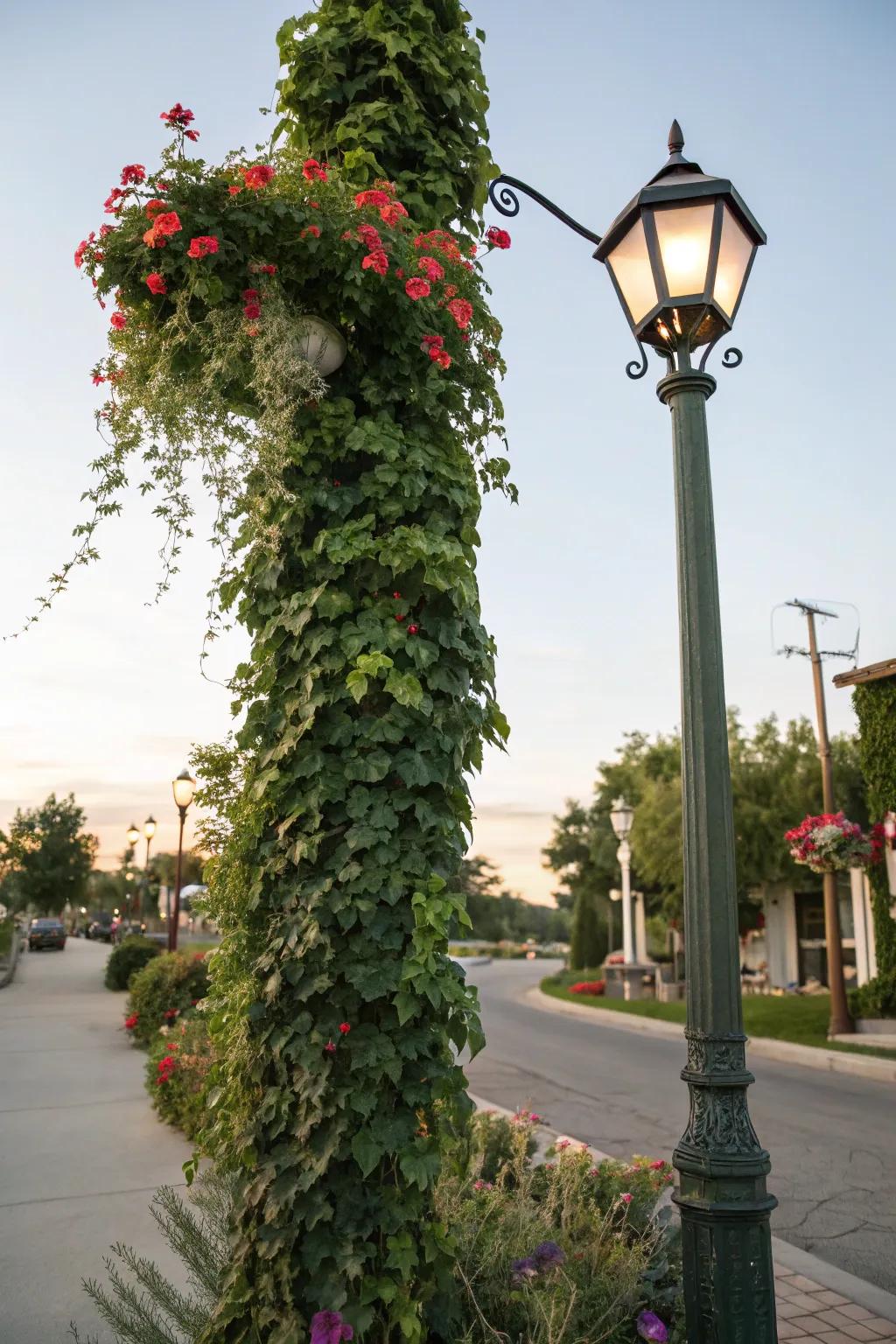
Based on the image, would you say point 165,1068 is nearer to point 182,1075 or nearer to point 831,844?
point 182,1075

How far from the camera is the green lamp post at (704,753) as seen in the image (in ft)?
8.13

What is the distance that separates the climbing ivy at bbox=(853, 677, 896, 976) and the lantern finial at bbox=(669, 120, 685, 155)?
46.4ft

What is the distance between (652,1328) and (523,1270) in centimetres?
48

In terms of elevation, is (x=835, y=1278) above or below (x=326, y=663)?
below

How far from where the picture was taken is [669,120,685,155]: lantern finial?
331 cm

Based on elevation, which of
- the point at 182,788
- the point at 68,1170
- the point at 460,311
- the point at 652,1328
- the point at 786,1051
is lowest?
the point at 786,1051

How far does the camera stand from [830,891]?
15.1 meters

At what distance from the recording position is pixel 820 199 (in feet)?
25.7

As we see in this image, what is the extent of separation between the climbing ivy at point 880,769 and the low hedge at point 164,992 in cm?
1106

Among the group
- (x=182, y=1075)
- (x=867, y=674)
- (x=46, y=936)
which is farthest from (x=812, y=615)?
(x=46, y=936)

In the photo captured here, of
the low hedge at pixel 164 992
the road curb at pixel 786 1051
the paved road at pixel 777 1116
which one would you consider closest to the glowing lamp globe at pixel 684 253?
the paved road at pixel 777 1116

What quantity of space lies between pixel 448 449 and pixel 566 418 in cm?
534

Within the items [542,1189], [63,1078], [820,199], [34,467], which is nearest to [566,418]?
[820,199]

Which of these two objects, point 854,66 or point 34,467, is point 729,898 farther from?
point 854,66
